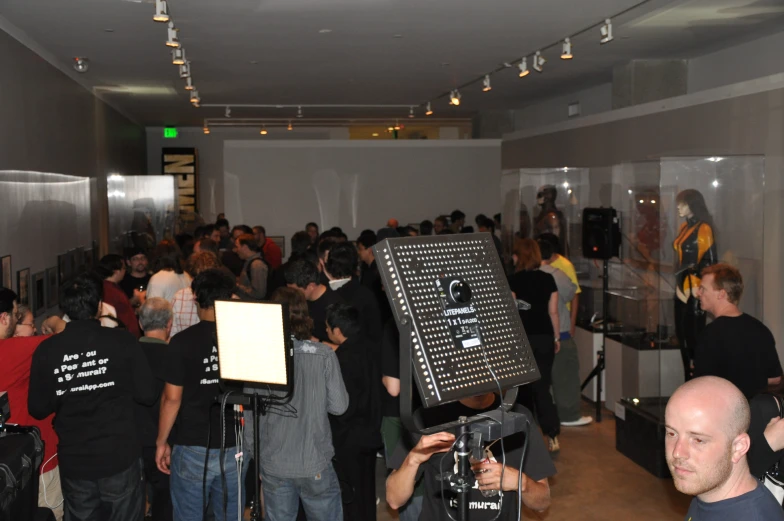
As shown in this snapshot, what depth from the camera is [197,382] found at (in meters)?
3.68

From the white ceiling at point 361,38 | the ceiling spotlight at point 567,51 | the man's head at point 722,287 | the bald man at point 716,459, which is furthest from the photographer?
the ceiling spotlight at point 567,51

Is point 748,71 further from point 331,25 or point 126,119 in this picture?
point 126,119

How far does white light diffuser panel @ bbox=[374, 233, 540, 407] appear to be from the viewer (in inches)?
63.7

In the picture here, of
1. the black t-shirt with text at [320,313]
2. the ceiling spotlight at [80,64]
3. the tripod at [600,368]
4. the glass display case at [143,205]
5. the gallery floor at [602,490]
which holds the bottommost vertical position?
the gallery floor at [602,490]

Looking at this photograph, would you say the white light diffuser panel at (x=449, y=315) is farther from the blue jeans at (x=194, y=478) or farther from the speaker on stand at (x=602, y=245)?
the speaker on stand at (x=602, y=245)

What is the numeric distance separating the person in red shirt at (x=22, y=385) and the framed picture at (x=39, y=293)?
124 inches

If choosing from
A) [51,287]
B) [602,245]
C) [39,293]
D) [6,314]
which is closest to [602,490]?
[602,245]

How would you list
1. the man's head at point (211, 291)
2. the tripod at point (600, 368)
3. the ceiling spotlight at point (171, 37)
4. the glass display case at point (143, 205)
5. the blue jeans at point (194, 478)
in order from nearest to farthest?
1. the blue jeans at point (194, 478)
2. the man's head at point (211, 291)
3. the ceiling spotlight at point (171, 37)
4. the tripod at point (600, 368)
5. the glass display case at point (143, 205)

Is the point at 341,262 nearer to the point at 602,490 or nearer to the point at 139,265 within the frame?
the point at 602,490

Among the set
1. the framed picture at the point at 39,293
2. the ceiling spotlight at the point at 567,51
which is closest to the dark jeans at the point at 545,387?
the ceiling spotlight at the point at 567,51

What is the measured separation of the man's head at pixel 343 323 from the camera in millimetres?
4152

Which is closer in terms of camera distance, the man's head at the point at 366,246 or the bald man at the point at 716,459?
the bald man at the point at 716,459

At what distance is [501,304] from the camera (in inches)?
71.6

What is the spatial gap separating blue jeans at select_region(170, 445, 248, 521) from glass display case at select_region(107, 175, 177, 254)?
304 inches
